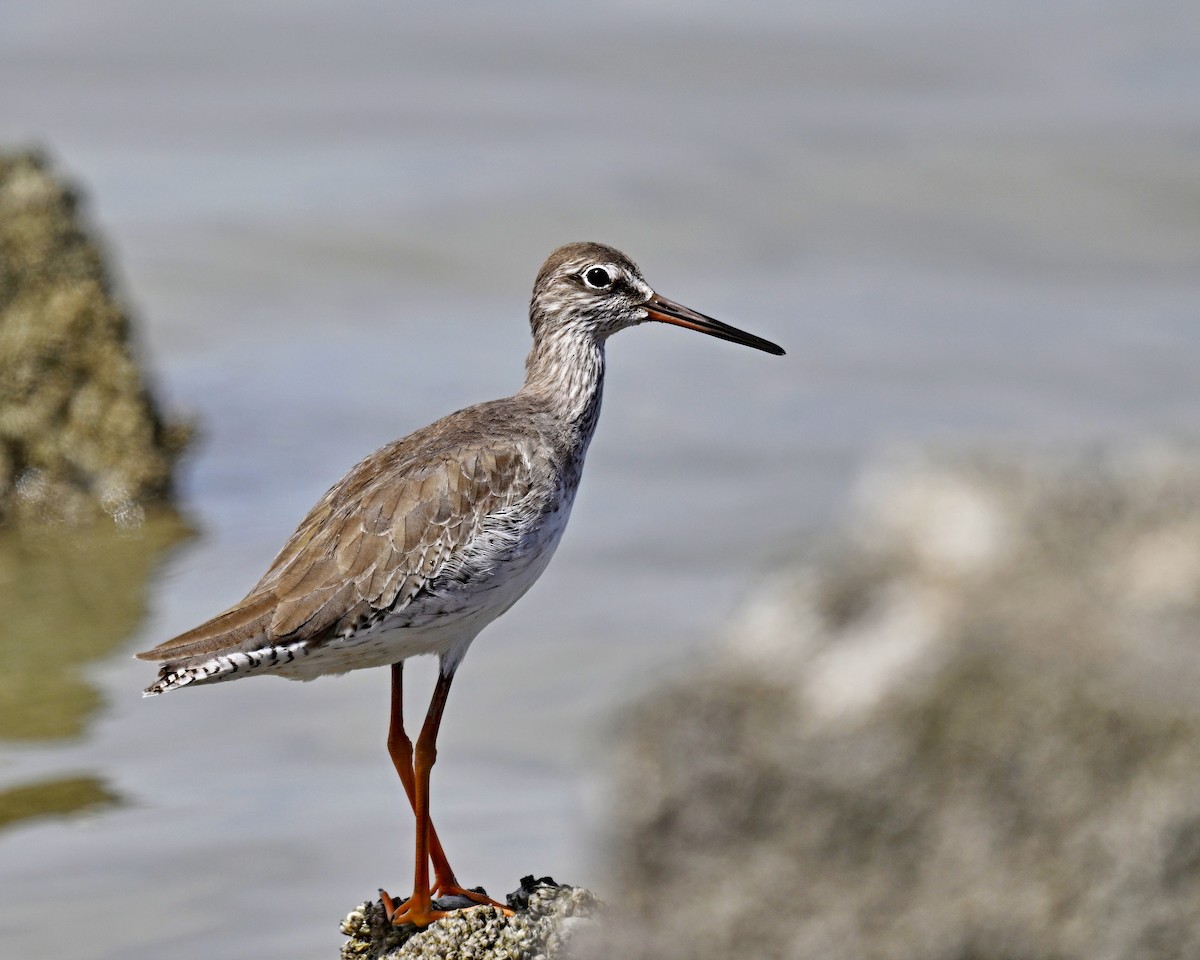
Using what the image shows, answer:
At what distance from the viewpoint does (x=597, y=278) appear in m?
7.67

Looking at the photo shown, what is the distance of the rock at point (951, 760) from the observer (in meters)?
3.74

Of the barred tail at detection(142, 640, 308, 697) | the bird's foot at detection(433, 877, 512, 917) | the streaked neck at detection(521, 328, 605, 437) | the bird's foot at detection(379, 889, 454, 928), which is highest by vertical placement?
the streaked neck at detection(521, 328, 605, 437)

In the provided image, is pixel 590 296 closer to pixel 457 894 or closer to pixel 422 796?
pixel 422 796

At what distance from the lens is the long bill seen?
7.77m

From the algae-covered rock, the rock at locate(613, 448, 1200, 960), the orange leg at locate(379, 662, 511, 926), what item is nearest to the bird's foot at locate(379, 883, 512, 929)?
the orange leg at locate(379, 662, 511, 926)

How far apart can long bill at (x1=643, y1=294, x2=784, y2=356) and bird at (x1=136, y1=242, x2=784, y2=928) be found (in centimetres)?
80

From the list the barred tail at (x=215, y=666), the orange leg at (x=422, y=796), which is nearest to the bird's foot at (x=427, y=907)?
the orange leg at (x=422, y=796)

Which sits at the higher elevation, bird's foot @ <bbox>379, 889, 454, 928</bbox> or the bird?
the bird

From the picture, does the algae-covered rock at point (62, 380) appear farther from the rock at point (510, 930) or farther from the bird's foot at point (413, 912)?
the rock at point (510, 930)

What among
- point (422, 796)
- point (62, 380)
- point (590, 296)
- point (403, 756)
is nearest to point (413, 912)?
point (422, 796)

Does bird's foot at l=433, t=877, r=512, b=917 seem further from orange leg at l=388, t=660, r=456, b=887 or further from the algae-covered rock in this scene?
the algae-covered rock

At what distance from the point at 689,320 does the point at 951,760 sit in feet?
14.1

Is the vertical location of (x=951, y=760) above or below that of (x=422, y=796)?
below

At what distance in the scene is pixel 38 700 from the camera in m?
9.82
